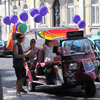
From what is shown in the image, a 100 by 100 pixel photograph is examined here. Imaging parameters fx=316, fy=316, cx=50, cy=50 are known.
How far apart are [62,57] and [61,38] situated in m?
0.69

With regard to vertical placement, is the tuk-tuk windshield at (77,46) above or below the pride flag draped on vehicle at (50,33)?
below

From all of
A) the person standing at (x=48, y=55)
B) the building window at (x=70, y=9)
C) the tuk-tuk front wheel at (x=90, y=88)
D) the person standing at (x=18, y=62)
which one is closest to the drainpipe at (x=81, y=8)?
the building window at (x=70, y=9)

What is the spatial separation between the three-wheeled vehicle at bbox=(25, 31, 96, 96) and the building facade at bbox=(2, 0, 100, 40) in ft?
62.5

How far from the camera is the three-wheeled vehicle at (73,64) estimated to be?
9047 mm

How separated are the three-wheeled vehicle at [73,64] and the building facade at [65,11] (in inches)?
750

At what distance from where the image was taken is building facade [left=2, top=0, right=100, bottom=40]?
96.3ft

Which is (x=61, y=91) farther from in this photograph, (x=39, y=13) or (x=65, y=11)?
(x=65, y=11)

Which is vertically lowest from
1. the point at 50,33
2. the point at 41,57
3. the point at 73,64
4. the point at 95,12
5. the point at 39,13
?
the point at 73,64

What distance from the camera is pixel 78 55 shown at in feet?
30.7

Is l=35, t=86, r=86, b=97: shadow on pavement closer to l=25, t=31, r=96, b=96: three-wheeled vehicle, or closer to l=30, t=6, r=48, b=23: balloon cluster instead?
l=25, t=31, r=96, b=96: three-wheeled vehicle

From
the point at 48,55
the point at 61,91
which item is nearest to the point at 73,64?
the point at 48,55

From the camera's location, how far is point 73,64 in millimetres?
9094

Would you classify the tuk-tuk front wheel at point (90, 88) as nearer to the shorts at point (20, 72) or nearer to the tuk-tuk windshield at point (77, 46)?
the tuk-tuk windshield at point (77, 46)

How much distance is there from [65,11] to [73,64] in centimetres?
2279
